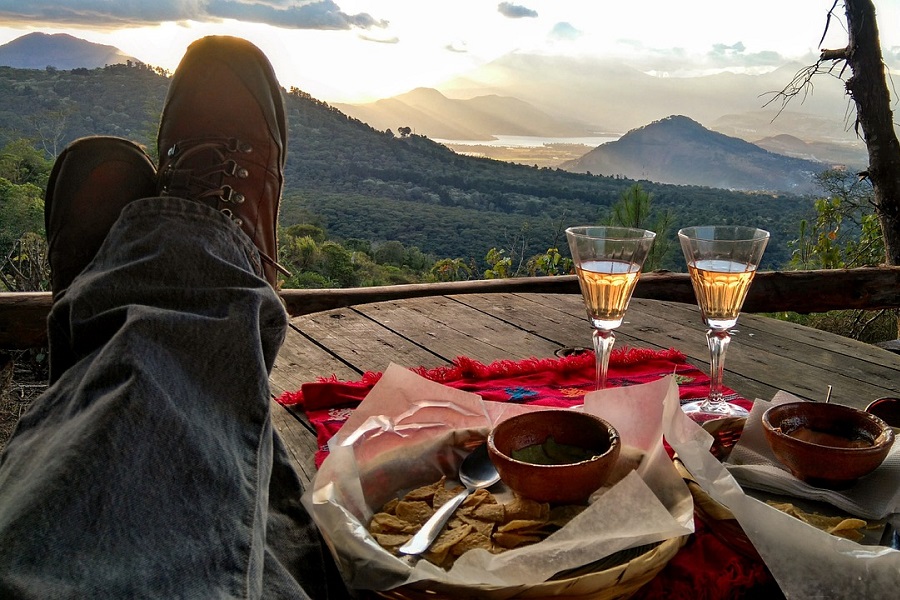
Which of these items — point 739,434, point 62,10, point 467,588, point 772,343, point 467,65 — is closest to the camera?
point 467,588

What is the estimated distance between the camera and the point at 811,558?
0.52 m

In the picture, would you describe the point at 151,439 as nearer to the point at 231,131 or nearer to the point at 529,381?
the point at 529,381

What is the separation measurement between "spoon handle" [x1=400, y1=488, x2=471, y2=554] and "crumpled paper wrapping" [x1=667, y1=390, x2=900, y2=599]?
0.79ft

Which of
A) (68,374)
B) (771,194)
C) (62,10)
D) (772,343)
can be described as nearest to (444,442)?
(68,374)

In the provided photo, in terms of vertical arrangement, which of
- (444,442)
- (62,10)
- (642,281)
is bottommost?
(642,281)

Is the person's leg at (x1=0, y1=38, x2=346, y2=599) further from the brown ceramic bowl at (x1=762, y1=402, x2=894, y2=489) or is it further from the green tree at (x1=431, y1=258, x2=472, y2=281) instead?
the green tree at (x1=431, y1=258, x2=472, y2=281)

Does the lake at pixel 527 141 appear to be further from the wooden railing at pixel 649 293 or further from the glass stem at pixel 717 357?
the glass stem at pixel 717 357

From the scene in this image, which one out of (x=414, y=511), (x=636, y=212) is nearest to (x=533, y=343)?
(x=414, y=511)

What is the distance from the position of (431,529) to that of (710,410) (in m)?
0.52

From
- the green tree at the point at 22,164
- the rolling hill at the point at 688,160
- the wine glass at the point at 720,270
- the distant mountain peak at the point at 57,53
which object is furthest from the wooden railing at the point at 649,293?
the rolling hill at the point at 688,160

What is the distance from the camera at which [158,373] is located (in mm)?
693

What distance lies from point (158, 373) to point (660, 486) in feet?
1.68

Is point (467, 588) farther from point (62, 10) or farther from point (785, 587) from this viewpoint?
point (62, 10)

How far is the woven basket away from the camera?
484 millimetres
